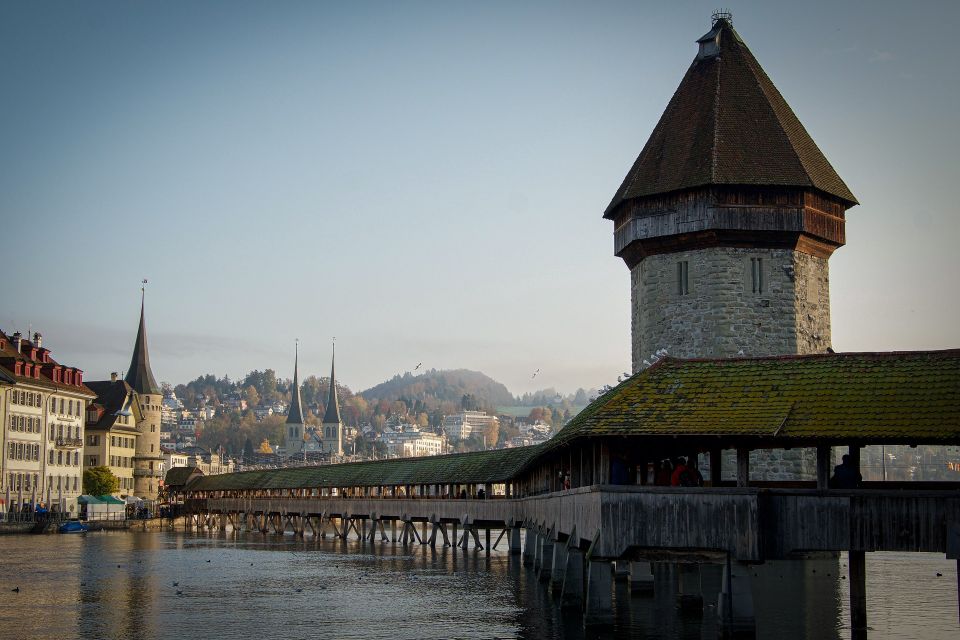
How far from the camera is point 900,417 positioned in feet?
71.2

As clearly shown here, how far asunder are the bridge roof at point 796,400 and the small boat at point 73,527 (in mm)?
58099

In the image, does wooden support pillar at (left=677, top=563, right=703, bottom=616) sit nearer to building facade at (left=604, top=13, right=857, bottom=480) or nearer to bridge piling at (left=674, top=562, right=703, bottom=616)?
bridge piling at (left=674, top=562, right=703, bottom=616)

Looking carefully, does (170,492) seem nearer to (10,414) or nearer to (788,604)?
(10,414)

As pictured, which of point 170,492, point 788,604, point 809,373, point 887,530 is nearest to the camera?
point 887,530

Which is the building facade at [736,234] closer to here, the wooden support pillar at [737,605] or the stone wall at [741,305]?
the stone wall at [741,305]

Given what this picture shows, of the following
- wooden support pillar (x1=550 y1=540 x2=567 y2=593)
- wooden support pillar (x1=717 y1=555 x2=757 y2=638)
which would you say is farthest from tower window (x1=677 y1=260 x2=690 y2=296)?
wooden support pillar (x1=717 y1=555 x2=757 y2=638)

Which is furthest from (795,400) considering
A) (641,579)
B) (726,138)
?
(726,138)

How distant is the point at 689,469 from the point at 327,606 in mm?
11814

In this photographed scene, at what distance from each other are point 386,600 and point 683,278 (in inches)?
624

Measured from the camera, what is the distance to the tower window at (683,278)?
42.6m

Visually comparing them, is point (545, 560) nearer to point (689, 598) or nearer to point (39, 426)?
point (689, 598)

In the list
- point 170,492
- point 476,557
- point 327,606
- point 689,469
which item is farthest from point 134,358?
point 689,469

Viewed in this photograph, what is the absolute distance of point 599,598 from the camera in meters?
25.0

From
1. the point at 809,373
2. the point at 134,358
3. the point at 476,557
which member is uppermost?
the point at 134,358
